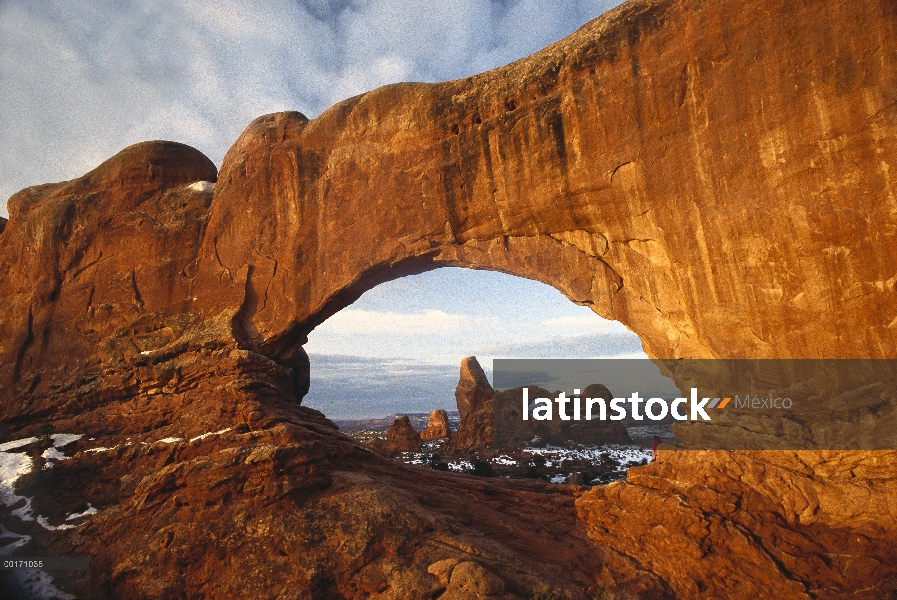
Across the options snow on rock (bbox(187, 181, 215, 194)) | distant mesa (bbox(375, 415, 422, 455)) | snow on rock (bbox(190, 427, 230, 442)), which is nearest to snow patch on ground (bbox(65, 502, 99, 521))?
snow on rock (bbox(190, 427, 230, 442))

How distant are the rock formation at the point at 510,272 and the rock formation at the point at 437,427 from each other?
133 ft

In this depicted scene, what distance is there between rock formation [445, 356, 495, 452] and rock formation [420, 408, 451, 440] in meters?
5.03

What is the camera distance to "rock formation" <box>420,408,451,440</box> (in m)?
58.8

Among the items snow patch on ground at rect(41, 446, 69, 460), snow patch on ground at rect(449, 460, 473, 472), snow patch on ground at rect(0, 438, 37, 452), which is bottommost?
snow patch on ground at rect(449, 460, 473, 472)

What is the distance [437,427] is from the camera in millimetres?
59656

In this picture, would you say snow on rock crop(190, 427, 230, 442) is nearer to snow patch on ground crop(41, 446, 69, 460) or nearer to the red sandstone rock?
snow patch on ground crop(41, 446, 69, 460)

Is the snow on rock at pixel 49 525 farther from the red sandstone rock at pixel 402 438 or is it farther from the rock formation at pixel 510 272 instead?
the red sandstone rock at pixel 402 438

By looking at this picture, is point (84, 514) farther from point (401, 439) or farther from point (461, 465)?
point (401, 439)

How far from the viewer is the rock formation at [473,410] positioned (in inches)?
2008

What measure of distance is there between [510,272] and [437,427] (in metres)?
44.5

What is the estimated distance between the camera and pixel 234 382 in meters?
17.7

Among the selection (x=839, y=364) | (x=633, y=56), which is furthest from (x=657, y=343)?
(x=633, y=56)

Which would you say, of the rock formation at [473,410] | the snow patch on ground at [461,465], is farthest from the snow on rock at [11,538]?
the rock formation at [473,410]

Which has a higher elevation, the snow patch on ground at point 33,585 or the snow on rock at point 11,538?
the snow on rock at point 11,538
